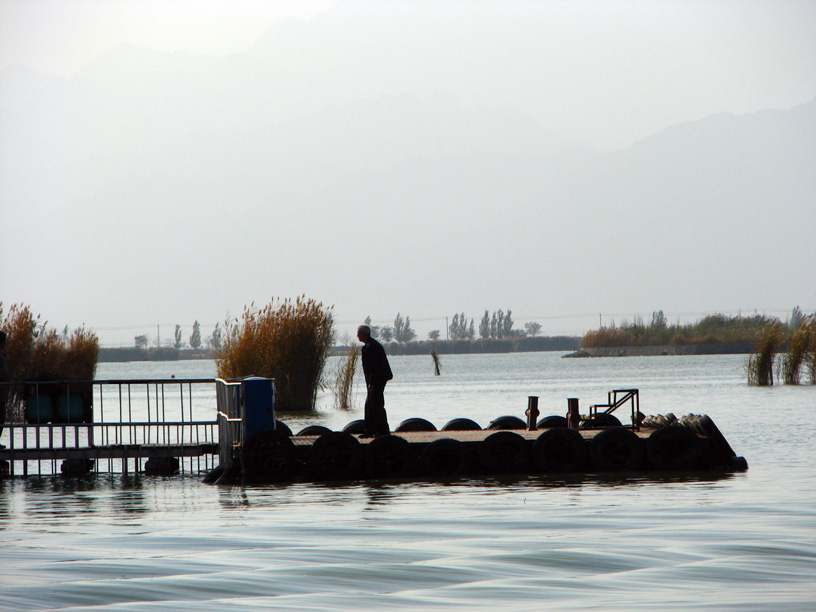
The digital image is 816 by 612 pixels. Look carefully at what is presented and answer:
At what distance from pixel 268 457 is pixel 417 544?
6.62 meters

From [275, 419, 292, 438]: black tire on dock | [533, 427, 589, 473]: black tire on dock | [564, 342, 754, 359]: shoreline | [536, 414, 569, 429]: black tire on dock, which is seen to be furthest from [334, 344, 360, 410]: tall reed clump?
[564, 342, 754, 359]: shoreline

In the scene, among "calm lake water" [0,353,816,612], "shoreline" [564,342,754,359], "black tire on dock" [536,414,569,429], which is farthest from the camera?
"shoreline" [564,342,754,359]

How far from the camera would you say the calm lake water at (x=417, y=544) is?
8.30 meters

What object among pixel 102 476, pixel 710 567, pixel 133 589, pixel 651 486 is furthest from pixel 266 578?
pixel 102 476

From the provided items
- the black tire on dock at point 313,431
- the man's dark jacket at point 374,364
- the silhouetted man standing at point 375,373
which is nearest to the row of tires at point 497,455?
the silhouetted man standing at point 375,373

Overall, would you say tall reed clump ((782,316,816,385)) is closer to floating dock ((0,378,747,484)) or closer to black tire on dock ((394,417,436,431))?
black tire on dock ((394,417,436,431))

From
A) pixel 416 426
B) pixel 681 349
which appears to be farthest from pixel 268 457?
pixel 681 349

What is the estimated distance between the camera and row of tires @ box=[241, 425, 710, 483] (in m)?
17.1

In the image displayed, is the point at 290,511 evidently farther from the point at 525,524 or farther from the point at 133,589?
the point at 133,589

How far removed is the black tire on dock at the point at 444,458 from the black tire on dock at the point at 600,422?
332 cm

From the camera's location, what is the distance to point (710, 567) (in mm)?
9227

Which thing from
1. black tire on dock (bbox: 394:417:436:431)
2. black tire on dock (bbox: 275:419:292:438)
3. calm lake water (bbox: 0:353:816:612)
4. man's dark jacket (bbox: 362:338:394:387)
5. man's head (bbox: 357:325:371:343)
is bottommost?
calm lake water (bbox: 0:353:816:612)

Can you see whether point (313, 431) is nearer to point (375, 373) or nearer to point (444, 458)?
point (375, 373)

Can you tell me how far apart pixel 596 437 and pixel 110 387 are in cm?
5026
